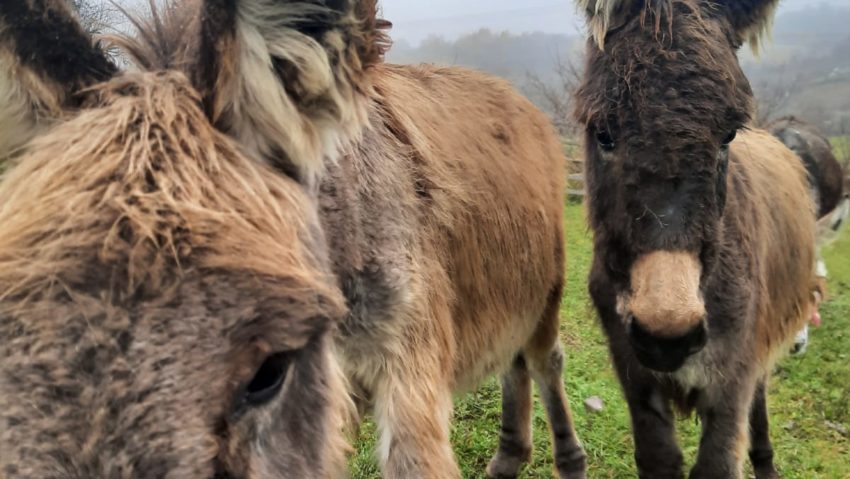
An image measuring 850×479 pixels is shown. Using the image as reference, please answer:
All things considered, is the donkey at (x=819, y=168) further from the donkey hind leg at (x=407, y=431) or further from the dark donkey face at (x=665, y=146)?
the donkey hind leg at (x=407, y=431)

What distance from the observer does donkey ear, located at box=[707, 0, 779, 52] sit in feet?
9.41

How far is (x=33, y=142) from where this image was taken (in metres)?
1.57

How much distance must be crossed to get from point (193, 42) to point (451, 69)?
263cm

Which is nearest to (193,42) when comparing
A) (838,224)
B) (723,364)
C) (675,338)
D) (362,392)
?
(362,392)

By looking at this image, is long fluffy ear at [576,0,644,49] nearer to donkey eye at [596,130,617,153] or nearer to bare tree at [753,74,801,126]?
donkey eye at [596,130,617,153]

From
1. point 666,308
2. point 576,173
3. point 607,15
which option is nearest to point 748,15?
point 607,15

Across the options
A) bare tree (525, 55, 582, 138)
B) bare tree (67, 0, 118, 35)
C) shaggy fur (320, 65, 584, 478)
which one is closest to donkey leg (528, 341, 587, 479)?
shaggy fur (320, 65, 584, 478)

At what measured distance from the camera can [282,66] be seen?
164cm

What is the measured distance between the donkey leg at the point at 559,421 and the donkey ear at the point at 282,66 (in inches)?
123

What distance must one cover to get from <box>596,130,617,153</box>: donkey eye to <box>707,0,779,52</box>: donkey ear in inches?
27.8

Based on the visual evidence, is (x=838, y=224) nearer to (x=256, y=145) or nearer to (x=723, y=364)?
(x=723, y=364)

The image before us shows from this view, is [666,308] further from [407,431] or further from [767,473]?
[767,473]

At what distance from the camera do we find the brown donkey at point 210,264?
1233 mm

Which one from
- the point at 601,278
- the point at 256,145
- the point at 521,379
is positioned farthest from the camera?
the point at 521,379
